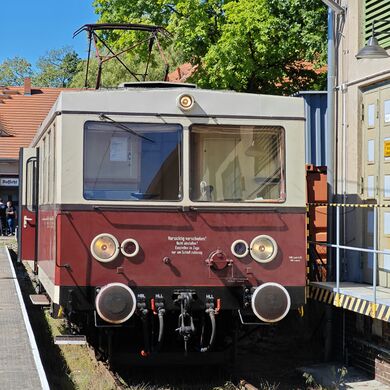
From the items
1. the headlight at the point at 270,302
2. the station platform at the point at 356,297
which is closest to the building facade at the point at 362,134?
the station platform at the point at 356,297

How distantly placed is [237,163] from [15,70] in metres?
71.6

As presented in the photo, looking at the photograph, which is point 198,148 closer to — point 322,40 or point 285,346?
point 285,346

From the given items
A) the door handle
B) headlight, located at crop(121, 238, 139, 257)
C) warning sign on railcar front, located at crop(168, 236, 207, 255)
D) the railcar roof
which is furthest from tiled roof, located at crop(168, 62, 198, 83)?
headlight, located at crop(121, 238, 139, 257)

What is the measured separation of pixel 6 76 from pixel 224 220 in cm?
7065

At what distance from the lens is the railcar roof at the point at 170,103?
8094mm

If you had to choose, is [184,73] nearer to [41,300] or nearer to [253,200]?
[41,300]

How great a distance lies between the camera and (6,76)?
248ft

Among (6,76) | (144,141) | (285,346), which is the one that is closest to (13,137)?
(285,346)

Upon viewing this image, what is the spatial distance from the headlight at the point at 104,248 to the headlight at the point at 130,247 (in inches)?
2.8

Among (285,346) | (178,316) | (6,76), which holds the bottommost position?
(285,346)

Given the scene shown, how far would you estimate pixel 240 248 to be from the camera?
8234mm

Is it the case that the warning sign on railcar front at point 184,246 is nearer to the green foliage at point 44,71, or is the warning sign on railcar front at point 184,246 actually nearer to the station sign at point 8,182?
the station sign at point 8,182

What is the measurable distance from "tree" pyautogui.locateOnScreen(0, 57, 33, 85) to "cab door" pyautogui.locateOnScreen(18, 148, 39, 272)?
213ft

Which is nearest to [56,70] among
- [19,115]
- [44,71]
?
[44,71]
